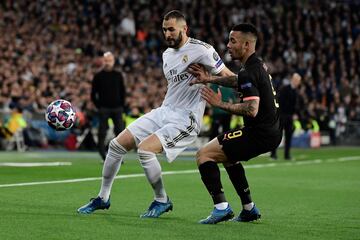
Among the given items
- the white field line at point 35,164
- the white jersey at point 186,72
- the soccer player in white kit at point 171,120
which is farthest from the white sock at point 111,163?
the white field line at point 35,164

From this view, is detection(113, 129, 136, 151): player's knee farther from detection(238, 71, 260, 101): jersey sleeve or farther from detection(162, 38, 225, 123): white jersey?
detection(238, 71, 260, 101): jersey sleeve

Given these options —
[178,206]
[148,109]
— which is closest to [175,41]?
[178,206]

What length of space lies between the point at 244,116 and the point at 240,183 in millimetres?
851

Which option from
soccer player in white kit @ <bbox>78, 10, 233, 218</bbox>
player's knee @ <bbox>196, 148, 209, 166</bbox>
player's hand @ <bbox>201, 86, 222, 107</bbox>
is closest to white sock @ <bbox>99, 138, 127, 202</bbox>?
soccer player in white kit @ <bbox>78, 10, 233, 218</bbox>

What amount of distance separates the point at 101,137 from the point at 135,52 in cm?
1705

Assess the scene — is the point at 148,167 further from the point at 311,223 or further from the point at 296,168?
the point at 296,168

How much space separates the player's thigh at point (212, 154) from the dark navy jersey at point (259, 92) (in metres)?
0.39

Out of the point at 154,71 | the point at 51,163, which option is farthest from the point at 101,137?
the point at 154,71

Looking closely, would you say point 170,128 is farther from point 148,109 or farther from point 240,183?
point 148,109

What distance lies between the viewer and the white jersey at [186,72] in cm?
963

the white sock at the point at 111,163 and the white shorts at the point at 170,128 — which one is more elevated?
the white shorts at the point at 170,128

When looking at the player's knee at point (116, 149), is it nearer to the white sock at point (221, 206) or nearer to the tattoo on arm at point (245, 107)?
the white sock at point (221, 206)

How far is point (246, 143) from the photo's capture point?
904cm

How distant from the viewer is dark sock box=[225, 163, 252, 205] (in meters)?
9.41
